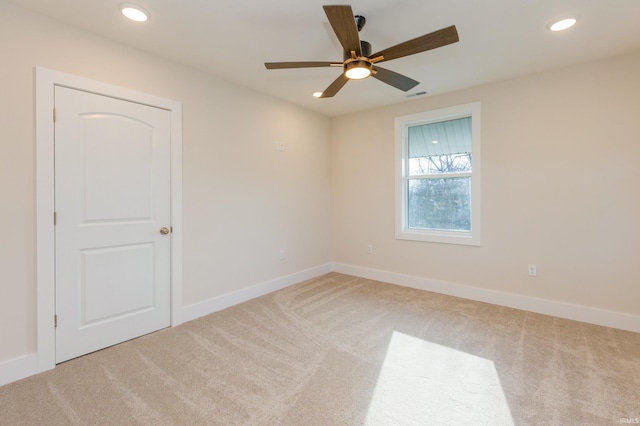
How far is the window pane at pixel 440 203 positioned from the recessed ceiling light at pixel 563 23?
1.72 m

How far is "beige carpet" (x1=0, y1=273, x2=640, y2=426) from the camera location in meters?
1.68

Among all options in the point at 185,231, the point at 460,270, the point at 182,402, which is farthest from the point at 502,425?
the point at 185,231

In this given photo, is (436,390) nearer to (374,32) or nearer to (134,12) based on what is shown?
(374,32)

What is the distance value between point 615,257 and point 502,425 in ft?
7.56

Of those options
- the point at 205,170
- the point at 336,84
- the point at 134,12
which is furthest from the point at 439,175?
the point at 134,12

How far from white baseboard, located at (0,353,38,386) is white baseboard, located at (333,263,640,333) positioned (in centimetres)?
368

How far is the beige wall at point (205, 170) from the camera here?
2006 mm

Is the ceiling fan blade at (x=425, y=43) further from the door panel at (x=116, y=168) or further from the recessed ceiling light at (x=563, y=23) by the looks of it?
the door panel at (x=116, y=168)

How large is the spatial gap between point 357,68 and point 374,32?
19.3 inches

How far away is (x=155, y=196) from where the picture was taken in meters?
2.72

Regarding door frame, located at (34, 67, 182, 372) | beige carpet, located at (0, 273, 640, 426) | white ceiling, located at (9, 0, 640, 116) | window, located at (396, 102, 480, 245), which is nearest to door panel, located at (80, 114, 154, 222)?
door frame, located at (34, 67, 182, 372)

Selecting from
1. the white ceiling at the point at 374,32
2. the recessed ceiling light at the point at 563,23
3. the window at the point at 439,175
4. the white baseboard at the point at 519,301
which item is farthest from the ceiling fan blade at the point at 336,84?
the white baseboard at the point at 519,301

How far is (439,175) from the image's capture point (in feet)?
12.7

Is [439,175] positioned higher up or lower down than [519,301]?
higher up
